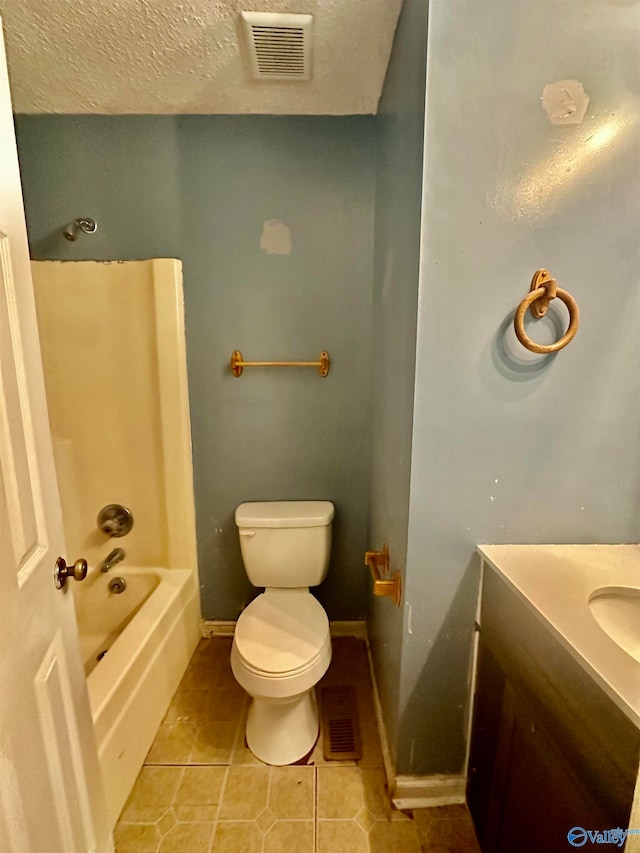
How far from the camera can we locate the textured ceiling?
1.19 metres

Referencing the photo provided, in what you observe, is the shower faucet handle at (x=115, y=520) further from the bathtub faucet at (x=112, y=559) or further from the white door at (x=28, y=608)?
the white door at (x=28, y=608)

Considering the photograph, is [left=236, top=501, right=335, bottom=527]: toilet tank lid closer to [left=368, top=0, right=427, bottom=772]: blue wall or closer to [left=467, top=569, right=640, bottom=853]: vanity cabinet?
[left=368, top=0, right=427, bottom=772]: blue wall

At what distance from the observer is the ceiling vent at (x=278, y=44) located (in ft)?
3.99

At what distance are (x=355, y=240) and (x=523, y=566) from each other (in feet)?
4.47

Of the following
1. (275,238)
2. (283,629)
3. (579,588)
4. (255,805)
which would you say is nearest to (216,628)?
(283,629)

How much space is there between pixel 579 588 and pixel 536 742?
1.07 feet

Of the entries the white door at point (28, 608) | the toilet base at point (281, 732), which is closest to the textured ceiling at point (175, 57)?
the white door at point (28, 608)

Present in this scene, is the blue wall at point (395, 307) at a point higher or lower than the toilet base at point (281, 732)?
higher

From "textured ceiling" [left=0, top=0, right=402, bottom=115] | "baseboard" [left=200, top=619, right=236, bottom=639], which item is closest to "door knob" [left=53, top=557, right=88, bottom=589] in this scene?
"baseboard" [left=200, top=619, right=236, bottom=639]

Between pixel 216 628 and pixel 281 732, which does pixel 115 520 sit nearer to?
pixel 216 628

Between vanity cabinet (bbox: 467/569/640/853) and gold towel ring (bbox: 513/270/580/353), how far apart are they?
57cm

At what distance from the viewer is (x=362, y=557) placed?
199cm

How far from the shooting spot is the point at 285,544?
1747mm

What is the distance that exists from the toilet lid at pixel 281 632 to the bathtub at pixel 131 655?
1.14ft
